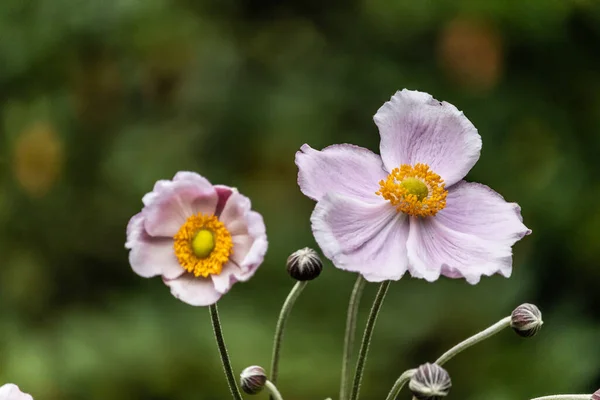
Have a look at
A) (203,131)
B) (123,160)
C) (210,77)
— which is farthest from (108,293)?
(210,77)

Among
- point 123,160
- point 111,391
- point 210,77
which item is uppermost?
point 210,77

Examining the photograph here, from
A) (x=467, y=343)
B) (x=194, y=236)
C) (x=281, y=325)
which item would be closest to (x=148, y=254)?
(x=194, y=236)

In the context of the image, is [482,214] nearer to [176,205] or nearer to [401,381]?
[401,381]

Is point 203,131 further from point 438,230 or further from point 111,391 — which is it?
point 438,230

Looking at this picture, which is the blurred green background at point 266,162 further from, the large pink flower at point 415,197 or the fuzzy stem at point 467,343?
the fuzzy stem at point 467,343

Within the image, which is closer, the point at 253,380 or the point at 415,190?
the point at 253,380

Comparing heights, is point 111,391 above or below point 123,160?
below
